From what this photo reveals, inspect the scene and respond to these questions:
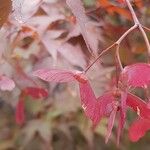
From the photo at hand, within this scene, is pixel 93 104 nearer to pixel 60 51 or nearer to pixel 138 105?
pixel 138 105

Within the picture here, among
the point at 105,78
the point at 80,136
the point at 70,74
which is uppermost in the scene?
the point at 70,74

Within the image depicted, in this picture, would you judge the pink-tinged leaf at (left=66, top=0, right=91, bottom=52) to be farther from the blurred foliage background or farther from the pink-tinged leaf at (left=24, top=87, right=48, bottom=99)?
the pink-tinged leaf at (left=24, top=87, right=48, bottom=99)

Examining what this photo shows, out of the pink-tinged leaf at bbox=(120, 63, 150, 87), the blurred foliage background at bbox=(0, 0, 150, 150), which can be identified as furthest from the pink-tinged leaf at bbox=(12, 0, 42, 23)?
the pink-tinged leaf at bbox=(120, 63, 150, 87)

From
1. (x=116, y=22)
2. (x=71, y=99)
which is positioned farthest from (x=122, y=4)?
(x=71, y=99)

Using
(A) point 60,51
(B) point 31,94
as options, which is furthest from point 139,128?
(A) point 60,51

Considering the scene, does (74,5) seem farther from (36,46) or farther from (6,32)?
(36,46)

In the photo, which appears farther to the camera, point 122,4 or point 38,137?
point 38,137
